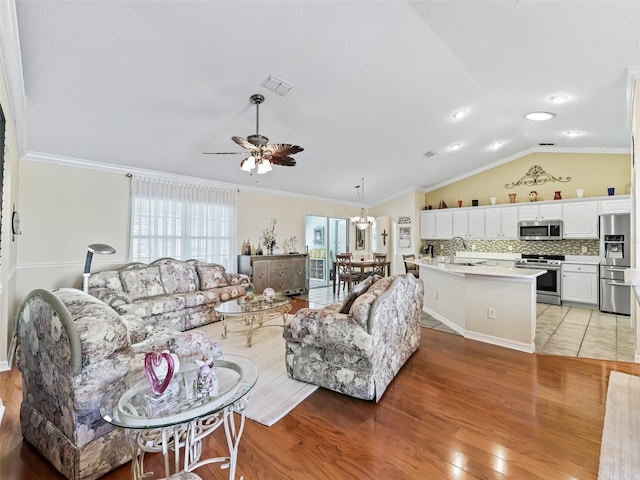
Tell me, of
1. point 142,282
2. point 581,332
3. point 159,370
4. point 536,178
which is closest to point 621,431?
point 581,332

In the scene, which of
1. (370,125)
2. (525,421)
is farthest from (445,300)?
(370,125)

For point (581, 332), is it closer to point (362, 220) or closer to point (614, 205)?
point (614, 205)

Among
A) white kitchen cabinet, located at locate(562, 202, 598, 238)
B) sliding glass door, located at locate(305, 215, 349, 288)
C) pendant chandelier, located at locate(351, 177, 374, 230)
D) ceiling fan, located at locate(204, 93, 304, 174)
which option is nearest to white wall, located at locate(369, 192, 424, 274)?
pendant chandelier, located at locate(351, 177, 374, 230)

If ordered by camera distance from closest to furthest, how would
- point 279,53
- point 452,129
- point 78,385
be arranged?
point 78,385, point 279,53, point 452,129

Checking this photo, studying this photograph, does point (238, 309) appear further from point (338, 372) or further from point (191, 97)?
point (191, 97)

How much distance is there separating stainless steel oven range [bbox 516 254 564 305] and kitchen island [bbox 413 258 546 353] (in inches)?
111

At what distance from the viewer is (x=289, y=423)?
2.22 meters

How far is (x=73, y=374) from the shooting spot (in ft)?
5.06

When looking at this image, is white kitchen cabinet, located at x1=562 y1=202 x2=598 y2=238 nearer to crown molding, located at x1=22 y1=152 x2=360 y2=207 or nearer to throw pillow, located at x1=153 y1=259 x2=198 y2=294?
crown molding, located at x1=22 y1=152 x2=360 y2=207

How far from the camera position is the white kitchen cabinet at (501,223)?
6.93 meters

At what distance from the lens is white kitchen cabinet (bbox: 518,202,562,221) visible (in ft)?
20.7

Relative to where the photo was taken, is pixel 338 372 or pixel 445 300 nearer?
pixel 338 372

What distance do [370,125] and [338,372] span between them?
3.71 meters

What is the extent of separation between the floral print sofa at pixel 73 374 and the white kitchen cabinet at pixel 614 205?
7.64 m
